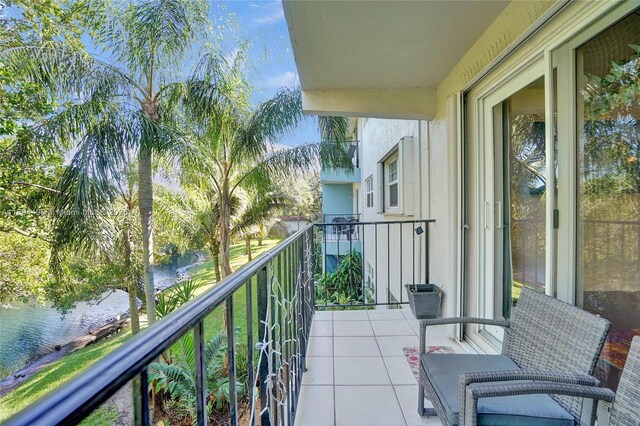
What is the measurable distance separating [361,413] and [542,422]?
935 mm

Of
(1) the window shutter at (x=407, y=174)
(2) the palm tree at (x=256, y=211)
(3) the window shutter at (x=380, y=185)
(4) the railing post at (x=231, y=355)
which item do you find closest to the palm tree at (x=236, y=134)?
(3) the window shutter at (x=380, y=185)

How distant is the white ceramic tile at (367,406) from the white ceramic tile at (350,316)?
120cm

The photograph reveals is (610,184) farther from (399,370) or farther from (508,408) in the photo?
(399,370)

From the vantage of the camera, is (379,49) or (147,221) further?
(147,221)

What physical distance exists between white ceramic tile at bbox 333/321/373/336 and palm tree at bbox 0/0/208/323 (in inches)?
142

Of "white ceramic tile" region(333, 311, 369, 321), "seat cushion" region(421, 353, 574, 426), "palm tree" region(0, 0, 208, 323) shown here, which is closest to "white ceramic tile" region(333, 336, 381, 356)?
"white ceramic tile" region(333, 311, 369, 321)

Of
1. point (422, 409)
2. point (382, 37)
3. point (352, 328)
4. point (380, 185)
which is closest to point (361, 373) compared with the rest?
point (422, 409)

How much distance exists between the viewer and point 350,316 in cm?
335

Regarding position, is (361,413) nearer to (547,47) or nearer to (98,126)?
(547,47)

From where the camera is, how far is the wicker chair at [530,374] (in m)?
1.11

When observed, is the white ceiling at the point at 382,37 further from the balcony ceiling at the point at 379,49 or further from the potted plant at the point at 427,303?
the potted plant at the point at 427,303

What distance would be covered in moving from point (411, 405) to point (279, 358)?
101 cm

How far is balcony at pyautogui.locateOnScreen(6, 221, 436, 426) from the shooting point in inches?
15.1

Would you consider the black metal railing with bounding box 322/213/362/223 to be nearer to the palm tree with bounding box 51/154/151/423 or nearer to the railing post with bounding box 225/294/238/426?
the palm tree with bounding box 51/154/151/423
